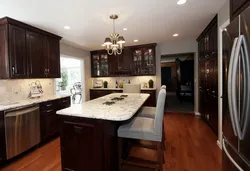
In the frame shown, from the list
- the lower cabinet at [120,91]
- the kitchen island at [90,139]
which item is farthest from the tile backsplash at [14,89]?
the lower cabinet at [120,91]

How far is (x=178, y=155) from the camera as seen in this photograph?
225cm

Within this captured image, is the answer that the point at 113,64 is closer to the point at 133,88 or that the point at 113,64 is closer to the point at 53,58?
the point at 133,88

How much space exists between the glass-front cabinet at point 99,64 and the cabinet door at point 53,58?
6.59 ft

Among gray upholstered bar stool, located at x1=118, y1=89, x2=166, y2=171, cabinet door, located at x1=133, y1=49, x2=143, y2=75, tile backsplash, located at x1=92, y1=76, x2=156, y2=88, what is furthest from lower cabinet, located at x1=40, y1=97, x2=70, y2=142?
cabinet door, located at x1=133, y1=49, x2=143, y2=75

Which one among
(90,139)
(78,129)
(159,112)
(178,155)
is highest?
(159,112)

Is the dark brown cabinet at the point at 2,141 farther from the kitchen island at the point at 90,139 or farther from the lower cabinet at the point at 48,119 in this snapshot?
the kitchen island at the point at 90,139

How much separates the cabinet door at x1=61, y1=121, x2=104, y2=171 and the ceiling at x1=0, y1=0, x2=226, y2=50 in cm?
184

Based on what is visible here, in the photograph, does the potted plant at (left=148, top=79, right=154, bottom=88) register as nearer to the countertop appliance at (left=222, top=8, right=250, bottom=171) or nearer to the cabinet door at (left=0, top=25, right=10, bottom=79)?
the countertop appliance at (left=222, top=8, right=250, bottom=171)

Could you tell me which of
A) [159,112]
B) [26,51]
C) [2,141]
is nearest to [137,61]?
[26,51]

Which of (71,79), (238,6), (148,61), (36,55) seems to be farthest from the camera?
(71,79)

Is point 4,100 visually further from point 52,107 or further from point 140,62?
point 140,62

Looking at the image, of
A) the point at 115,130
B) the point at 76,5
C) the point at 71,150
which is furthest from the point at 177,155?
the point at 76,5

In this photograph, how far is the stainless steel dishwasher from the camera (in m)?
2.11

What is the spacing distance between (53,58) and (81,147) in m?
2.64
